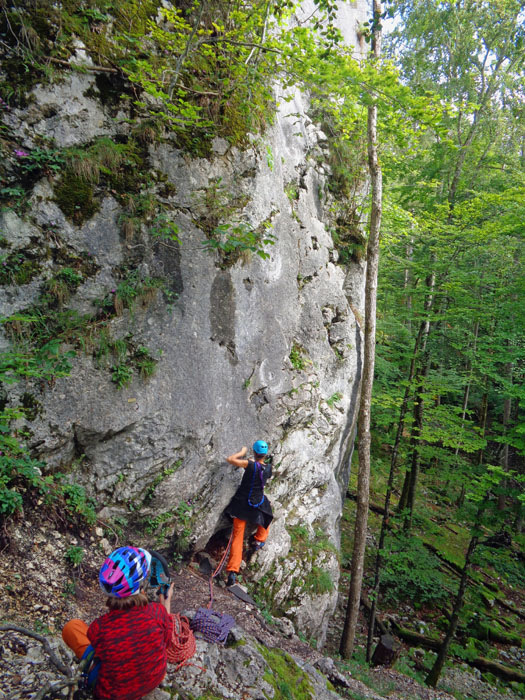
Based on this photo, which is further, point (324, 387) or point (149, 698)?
point (324, 387)

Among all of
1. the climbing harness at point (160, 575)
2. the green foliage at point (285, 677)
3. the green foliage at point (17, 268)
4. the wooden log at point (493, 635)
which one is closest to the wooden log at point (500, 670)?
the wooden log at point (493, 635)

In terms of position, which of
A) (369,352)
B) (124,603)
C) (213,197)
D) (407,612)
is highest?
(213,197)

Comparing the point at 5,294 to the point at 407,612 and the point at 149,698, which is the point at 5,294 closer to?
the point at 149,698

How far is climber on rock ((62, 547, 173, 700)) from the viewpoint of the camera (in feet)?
7.91

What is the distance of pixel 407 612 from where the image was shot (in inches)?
433

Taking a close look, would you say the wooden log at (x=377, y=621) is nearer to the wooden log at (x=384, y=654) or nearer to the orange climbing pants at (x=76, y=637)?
the wooden log at (x=384, y=654)

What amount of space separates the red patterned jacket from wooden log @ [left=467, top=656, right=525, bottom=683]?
10.8 m

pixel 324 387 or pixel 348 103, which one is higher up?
pixel 348 103

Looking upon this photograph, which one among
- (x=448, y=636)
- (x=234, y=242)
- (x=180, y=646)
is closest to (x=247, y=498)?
(x=180, y=646)

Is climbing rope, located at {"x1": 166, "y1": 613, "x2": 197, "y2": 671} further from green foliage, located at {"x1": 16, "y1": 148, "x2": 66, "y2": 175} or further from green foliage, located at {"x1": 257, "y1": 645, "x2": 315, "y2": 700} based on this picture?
green foliage, located at {"x1": 16, "y1": 148, "x2": 66, "y2": 175}

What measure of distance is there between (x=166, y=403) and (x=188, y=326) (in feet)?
3.98

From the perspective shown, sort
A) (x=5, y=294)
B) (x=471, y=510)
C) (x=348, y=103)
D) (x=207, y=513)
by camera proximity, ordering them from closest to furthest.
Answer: (x=5, y=294) < (x=207, y=513) < (x=348, y=103) < (x=471, y=510)

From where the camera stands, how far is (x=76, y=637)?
271 cm

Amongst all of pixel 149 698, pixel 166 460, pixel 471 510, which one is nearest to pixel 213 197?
pixel 166 460
